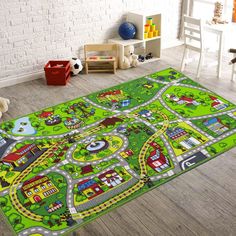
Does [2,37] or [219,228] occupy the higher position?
[2,37]

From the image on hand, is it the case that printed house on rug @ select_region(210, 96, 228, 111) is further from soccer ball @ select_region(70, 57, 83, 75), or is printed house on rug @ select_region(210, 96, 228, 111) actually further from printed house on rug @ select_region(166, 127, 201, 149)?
soccer ball @ select_region(70, 57, 83, 75)

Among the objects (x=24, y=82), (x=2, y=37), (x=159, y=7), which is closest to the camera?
(x=2, y=37)

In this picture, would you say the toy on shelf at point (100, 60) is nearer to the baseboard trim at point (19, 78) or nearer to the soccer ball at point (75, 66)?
the soccer ball at point (75, 66)

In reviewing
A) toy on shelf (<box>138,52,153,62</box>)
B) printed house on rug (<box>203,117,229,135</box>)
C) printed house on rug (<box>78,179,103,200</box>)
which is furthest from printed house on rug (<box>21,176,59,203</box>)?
toy on shelf (<box>138,52,153,62</box>)

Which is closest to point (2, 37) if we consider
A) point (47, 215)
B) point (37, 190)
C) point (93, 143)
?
point (93, 143)

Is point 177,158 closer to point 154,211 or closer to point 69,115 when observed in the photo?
point 154,211

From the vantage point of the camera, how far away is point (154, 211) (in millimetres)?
2506

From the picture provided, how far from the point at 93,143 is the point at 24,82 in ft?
4.86

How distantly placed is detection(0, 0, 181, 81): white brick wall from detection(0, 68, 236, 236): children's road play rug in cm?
78

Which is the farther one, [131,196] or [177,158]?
[177,158]

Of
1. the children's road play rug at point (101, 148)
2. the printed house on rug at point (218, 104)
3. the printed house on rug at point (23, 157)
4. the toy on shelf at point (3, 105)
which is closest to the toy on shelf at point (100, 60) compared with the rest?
the children's road play rug at point (101, 148)

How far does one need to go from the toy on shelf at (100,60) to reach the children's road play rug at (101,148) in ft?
1.44

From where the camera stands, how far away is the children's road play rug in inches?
101

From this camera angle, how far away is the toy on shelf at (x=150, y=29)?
4624 millimetres
